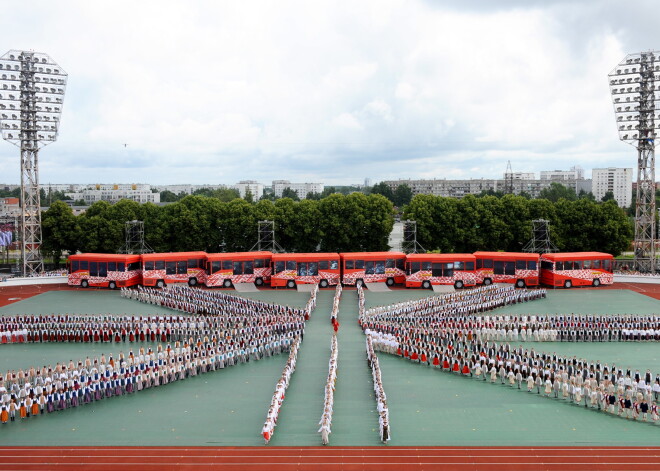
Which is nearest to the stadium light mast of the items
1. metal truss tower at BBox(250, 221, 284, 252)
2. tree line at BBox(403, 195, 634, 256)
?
tree line at BBox(403, 195, 634, 256)

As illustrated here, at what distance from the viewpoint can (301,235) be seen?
3944 centimetres

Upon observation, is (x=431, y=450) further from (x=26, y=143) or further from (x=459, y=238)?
(x=26, y=143)

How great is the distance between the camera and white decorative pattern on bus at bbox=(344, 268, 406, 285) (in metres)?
32.6

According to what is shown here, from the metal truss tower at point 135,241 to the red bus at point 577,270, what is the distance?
2669 cm

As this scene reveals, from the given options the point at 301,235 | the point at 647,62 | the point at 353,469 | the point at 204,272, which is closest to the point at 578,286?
the point at 647,62

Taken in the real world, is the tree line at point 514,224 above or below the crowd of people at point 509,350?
above

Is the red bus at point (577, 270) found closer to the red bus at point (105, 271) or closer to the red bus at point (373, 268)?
the red bus at point (373, 268)

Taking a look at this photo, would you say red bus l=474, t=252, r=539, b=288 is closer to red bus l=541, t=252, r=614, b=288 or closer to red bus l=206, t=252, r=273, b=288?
red bus l=541, t=252, r=614, b=288

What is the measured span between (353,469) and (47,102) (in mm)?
35007

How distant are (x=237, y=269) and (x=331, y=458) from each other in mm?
21680

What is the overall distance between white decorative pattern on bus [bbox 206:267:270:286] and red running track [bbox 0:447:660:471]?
19.8 metres

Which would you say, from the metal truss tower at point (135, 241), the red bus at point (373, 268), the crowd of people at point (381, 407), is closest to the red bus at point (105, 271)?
the metal truss tower at point (135, 241)

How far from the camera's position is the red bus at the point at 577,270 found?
107 feet

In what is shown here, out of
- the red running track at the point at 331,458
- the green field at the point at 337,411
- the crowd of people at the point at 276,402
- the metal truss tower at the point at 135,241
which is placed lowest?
the red running track at the point at 331,458
